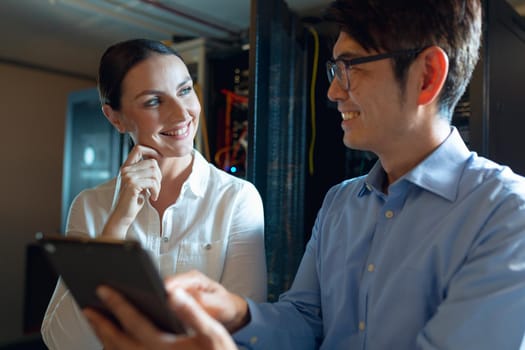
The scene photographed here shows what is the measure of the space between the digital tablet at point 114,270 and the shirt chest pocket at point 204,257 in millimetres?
512

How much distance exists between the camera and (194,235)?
1.24 metres

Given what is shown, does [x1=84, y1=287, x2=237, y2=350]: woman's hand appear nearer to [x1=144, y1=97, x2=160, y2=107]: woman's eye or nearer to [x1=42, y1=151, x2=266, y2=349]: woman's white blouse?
[x1=42, y1=151, x2=266, y2=349]: woman's white blouse

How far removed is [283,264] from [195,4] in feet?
5.39

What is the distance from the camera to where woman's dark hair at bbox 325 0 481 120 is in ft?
3.13

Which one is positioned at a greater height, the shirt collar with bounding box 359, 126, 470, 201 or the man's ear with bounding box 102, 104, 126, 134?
the man's ear with bounding box 102, 104, 126, 134

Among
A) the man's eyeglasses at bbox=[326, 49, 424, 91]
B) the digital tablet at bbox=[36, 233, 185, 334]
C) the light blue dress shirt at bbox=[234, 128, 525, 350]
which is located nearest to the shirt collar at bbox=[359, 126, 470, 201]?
the light blue dress shirt at bbox=[234, 128, 525, 350]

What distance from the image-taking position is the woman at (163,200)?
3.95ft

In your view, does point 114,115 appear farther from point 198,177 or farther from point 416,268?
point 416,268

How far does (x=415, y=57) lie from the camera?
3.16ft

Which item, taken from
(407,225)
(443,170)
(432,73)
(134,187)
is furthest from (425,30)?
(134,187)

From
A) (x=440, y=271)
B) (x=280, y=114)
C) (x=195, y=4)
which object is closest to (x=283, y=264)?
(x=280, y=114)

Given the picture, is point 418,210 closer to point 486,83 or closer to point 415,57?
point 415,57

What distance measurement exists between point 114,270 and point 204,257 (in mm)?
612

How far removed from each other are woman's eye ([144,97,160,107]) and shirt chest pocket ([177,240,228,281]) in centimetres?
39
